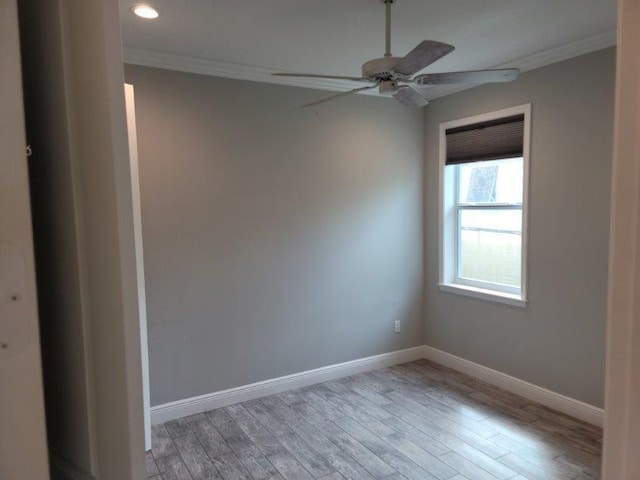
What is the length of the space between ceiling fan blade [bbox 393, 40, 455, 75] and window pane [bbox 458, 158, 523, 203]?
192 centimetres

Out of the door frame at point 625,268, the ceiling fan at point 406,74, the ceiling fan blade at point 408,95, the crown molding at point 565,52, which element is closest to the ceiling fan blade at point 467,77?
the ceiling fan at point 406,74

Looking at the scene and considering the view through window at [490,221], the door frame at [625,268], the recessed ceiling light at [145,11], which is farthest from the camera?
the view through window at [490,221]

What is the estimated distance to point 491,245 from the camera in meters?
3.94

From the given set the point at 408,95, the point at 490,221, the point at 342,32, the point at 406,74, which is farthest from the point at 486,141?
the point at 406,74

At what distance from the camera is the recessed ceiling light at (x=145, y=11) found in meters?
2.35

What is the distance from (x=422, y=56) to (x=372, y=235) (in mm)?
2361

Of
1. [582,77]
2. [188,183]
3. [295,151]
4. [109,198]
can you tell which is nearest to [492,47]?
[582,77]

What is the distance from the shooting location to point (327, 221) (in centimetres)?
389

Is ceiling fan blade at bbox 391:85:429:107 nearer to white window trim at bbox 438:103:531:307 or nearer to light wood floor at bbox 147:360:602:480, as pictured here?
white window trim at bbox 438:103:531:307

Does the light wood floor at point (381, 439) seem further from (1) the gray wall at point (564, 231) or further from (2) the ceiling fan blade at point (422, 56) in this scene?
(2) the ceiling fan blade at point (422, 56)

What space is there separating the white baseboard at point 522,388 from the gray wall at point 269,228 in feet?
1.07

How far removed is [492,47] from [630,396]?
3.01 m

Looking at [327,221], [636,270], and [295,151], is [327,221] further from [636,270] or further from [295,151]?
[636,270]

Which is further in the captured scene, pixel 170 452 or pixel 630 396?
pixel 170 452
